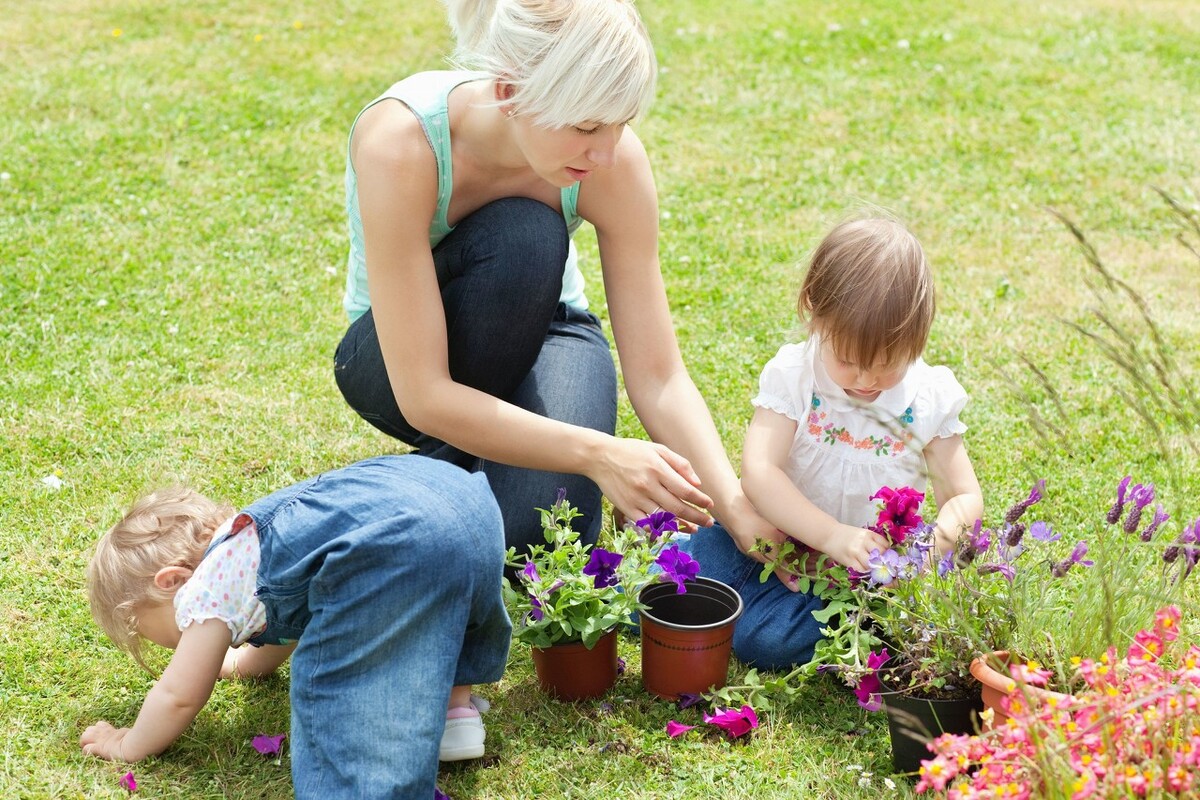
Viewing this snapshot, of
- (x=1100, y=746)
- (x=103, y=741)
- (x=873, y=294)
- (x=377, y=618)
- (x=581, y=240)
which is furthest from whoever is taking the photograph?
(x=581, y=240)

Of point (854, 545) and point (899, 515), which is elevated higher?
point (899, 515)

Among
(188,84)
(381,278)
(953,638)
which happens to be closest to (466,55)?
(381,278)

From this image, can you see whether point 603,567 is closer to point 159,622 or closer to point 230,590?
point 230,590

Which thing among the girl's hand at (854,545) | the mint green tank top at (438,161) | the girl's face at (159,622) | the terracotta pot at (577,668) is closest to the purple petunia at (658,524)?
the terracotta pot at (577,668)

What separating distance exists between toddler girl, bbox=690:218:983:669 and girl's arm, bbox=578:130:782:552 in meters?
0.17

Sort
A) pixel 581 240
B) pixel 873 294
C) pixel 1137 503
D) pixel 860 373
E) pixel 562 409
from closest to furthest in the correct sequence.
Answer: pixel 1137 503 → pixel 873 294 → pixel 860 373 → pixel 562 409 → pixel 581 240

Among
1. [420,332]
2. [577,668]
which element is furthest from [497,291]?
[577,668]

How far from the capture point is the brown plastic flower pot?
252 centimetres

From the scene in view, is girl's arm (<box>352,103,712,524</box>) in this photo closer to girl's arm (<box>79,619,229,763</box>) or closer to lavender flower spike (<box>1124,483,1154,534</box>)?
girl's arm (<box>79,619,229,763</box>)

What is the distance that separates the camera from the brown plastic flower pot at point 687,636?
99.1 inches

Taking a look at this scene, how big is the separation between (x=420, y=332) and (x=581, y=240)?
8.87 feet

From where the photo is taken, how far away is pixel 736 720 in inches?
97.9

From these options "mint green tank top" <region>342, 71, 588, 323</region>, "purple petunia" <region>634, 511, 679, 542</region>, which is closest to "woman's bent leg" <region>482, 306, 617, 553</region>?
"mint green tank top" <region>342, 71, 588, 323</region>

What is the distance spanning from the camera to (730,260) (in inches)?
197
